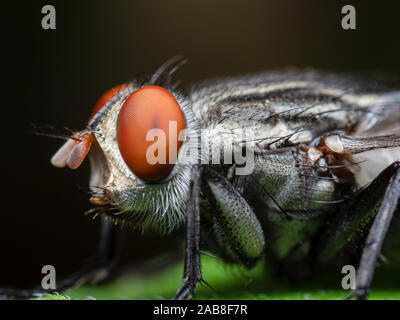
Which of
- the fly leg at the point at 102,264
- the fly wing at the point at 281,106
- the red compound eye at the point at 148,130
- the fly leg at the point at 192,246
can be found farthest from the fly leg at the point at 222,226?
the fly leg at the point at 102,264

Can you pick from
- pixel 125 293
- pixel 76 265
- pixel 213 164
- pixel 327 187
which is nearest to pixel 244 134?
pixel 213 164

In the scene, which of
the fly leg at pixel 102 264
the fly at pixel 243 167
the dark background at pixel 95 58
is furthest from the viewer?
the dark background at pixel 95 58

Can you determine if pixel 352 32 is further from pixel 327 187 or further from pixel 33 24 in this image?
pixel 327 187

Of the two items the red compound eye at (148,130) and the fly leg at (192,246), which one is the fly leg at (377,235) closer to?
the fly leg at (192,246)

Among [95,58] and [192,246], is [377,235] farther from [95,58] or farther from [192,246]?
[95,58]

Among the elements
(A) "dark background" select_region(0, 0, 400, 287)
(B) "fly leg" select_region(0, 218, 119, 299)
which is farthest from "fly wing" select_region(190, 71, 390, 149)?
(A) "dark background" select_region(0, 0, 400, 287)

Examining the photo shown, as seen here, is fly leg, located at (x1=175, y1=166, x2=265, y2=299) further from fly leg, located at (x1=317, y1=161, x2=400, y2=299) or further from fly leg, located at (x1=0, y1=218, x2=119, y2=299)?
fly leg, located at (x1=0, y1=218, x2=119, y2=299)
